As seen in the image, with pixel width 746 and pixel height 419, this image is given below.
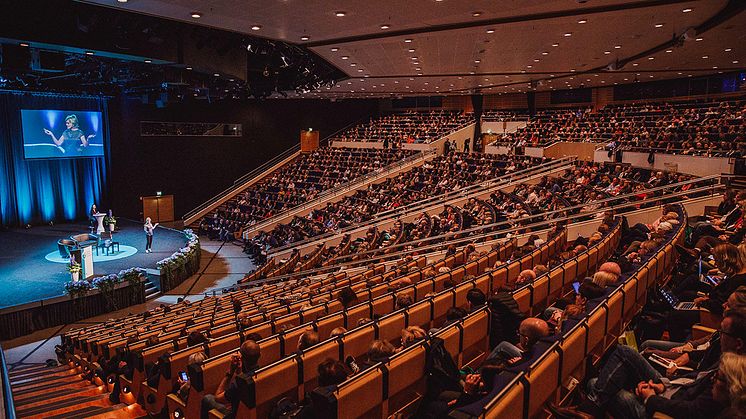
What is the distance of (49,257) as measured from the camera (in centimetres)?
1622

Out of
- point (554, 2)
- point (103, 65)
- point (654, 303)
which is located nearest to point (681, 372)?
point (654, 303)

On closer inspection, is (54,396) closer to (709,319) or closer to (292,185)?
(709,319)

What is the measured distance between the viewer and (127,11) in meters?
8.84

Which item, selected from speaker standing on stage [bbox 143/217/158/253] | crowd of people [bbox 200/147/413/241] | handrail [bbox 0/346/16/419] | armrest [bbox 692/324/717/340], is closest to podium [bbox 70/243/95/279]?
speaker standing on stage [bbox 143/217/158/253]

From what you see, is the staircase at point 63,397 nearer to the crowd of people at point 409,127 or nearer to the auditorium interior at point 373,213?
the auditorium interior at point 373,213

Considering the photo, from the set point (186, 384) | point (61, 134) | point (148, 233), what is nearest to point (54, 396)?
point (186, 384)

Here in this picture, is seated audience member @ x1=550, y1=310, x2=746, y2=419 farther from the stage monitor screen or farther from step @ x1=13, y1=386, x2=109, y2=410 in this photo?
the stage monitor screen

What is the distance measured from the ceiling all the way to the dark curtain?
35.6 feet

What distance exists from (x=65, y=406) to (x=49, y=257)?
41.5 feet

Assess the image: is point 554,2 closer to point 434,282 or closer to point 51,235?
point 434,282

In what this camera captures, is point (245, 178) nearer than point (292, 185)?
No

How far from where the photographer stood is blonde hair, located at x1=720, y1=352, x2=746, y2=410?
7.40 ft

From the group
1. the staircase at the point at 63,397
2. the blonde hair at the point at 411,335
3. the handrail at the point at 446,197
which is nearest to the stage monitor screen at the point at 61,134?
the handrail at the point at 446,197

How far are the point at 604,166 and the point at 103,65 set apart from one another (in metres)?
15.3
